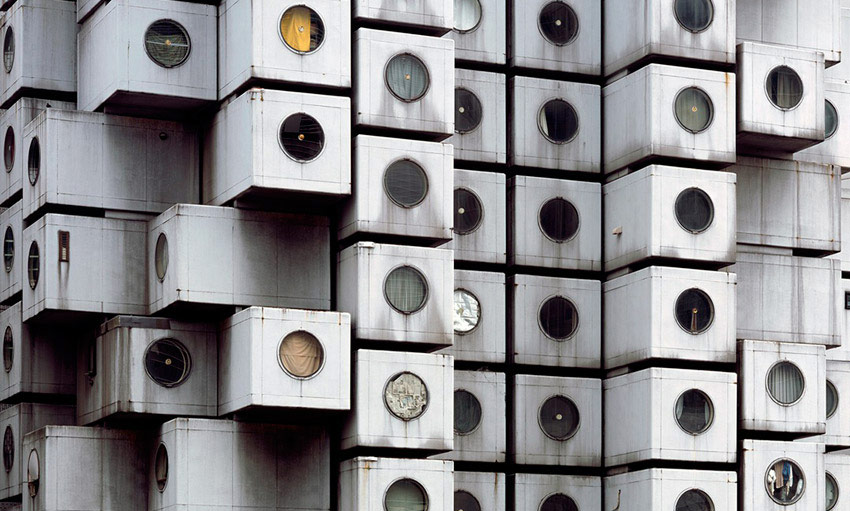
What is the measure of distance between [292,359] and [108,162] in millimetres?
7592

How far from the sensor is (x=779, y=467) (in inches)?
2163

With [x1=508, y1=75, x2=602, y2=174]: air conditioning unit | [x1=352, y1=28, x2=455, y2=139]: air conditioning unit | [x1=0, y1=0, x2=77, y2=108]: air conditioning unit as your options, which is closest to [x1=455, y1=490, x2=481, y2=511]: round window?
[x1=508, y1=75, x2=602, y2=174]: air conditioning unit

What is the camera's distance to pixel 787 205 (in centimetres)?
5806

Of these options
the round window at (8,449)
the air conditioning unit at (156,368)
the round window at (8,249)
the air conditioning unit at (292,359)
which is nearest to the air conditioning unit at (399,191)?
the air conditioning unit at (292,359)

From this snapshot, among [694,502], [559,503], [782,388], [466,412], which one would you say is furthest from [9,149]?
[782,388]

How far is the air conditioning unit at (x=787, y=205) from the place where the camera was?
57781 millimetres

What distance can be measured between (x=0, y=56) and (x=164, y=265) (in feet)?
32.6

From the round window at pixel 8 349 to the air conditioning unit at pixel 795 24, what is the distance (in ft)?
70.1

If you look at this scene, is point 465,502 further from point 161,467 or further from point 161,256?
point 161,256

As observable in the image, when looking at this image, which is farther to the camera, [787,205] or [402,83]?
[787,205]

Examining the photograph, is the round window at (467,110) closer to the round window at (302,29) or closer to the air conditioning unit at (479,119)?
the air conditioning unit at (479,119)

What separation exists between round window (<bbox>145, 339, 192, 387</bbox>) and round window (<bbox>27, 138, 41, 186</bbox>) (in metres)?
5.82

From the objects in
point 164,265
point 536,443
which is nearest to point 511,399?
point 536,443

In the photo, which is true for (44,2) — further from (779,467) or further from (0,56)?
(779,467)
